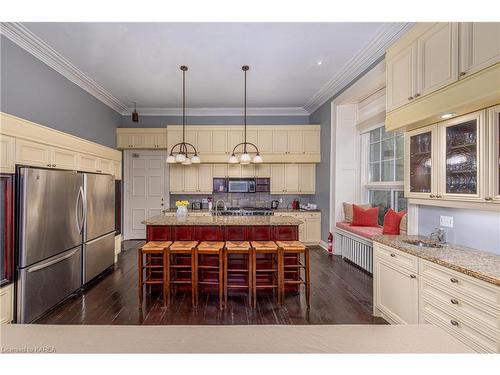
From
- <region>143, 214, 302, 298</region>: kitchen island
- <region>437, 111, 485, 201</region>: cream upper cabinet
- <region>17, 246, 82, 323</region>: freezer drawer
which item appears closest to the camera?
<region>437, 111, 485, 201</region>: cream upper cabinet

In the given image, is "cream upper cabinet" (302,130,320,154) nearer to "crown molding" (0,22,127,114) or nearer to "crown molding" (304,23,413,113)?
"crown molding" (304,23,413,113)

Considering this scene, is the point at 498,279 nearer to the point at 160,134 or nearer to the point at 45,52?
the point at 45,52

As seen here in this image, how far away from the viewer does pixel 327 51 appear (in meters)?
3.35

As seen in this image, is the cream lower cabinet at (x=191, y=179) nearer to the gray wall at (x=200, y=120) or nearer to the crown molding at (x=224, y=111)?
the gray wall at (x=200, y=120)

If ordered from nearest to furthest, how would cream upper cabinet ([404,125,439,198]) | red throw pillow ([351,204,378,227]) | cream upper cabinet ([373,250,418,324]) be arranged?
1. cream upper cabinet ([373,250,418,324])
2. cream upper cabinet ([404,125,439,198])
3. red throw pillow ([351,204,378,227])

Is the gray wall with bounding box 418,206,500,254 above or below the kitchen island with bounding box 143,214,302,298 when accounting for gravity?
above

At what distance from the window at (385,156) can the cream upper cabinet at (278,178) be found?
1868mm

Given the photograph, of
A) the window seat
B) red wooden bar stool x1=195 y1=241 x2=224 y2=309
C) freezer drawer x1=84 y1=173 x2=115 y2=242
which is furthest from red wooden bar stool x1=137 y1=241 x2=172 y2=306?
the window seat

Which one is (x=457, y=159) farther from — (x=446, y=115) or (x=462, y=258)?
(x=462, y=258)

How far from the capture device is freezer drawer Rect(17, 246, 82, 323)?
7.65 feet

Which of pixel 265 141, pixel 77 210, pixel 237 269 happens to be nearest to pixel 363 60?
pixel 265 141

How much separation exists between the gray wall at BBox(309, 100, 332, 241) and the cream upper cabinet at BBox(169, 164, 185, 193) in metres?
3.11

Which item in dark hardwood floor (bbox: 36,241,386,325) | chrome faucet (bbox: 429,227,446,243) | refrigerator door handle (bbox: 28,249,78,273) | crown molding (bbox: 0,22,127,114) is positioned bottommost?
dark hardwood floor (bbox: 36,241,386,325)

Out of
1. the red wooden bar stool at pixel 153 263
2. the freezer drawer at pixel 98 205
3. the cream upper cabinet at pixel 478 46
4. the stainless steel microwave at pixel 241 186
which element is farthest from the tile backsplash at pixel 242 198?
the cream upper cabinet at pixel 478 46
